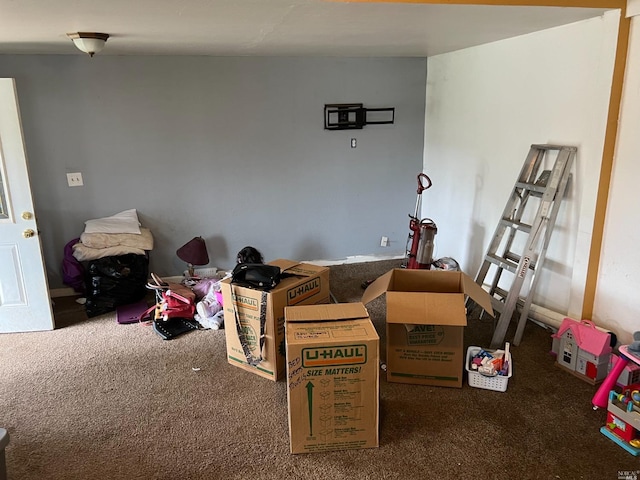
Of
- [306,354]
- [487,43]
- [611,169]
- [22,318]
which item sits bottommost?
[22,318]

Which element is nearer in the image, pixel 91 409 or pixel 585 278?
pixel 91 409

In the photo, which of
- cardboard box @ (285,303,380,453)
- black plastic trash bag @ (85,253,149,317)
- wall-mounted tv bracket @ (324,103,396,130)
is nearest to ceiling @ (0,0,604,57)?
wall-mounted tv bracket @ (324,103,396,130)

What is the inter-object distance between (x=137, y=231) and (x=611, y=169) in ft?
11.8

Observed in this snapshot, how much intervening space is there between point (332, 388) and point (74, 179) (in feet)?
10.4

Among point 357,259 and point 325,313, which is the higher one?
→ point 325,313

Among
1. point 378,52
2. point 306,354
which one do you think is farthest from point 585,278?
point 378,52

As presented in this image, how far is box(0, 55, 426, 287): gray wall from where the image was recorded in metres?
4.15

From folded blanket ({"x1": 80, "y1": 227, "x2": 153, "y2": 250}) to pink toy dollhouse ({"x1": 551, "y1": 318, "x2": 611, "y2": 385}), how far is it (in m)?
3.26

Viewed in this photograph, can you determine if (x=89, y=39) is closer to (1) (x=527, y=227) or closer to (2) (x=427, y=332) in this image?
(2) (x=427, y=332)

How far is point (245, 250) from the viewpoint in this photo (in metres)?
4.44

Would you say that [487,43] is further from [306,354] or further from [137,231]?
[137,231]

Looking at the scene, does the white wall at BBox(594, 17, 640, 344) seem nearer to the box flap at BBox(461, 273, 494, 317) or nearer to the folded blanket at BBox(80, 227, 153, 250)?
the box flap at BBox(461, 273, 494, 317)

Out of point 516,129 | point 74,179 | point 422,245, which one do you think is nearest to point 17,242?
point 74,179

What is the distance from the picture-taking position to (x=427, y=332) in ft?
9.04
